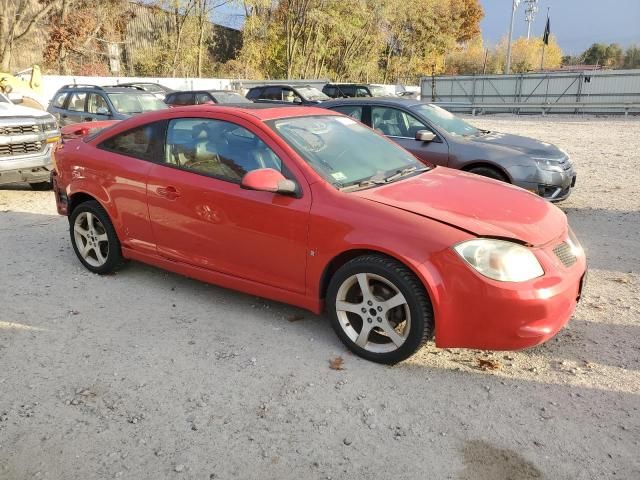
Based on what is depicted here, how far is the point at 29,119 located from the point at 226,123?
238 inches

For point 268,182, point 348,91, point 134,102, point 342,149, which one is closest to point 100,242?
point 268,182

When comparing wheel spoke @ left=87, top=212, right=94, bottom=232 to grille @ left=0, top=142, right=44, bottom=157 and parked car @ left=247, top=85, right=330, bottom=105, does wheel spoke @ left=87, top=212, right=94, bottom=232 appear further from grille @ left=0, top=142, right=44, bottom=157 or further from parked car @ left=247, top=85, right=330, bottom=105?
parked car @ left=247, top=85, right=330, bottom=105

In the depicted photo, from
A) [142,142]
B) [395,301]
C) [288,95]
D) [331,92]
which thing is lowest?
[395,301]

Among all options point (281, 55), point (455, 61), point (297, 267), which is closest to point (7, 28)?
point (281, 55)

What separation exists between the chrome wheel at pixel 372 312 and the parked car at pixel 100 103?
29.9ft

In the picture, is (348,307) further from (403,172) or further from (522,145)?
(522,145)

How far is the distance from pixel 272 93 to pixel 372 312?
1653cm

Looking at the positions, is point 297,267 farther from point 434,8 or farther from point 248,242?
point 434,8

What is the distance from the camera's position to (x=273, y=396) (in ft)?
10.6

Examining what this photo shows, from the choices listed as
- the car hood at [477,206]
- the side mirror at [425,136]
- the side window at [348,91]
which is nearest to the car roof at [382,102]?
the side mirror at [425,136]

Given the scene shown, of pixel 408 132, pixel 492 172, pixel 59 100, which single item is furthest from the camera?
pixel 59 100

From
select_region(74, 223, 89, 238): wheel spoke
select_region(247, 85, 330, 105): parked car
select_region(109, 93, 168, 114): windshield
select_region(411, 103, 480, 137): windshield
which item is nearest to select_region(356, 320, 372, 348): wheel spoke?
select_region(74, 223, 89, 238): wheel spoke

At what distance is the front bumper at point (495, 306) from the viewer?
10.2 feet

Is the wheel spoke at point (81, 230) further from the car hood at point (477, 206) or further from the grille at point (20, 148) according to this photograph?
the grille at point (20, 148)
